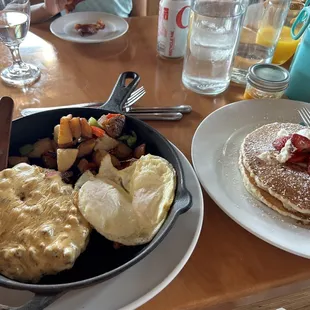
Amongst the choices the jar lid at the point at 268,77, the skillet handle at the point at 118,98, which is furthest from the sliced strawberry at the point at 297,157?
the skillet handle at the point at 118,98

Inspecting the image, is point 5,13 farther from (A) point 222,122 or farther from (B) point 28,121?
(A) point 222,122

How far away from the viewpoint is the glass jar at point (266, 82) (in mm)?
977

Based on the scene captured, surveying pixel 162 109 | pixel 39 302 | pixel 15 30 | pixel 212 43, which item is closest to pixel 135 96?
pixel 162 109

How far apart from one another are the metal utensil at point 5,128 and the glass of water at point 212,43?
0.53 meters

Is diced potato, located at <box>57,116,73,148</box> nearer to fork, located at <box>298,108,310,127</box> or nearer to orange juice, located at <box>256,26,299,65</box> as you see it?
fork, located at <box>298,108,310,127</box>

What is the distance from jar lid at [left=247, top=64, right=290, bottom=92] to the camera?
974 millimetres

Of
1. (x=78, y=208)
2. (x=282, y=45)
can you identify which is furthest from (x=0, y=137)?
(x=282, y=45)

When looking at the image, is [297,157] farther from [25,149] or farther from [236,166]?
[25,149]

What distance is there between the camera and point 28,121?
0.76m

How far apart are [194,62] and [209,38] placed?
8 centimetres

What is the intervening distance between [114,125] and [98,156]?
70mm

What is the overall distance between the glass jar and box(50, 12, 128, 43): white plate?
0.50 m

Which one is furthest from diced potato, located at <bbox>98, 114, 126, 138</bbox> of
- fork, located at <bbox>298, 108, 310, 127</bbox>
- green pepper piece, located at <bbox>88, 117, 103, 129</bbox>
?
fork, located at <bbox>298, 108, 310, 127</bbox>

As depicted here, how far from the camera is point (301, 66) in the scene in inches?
39.8
